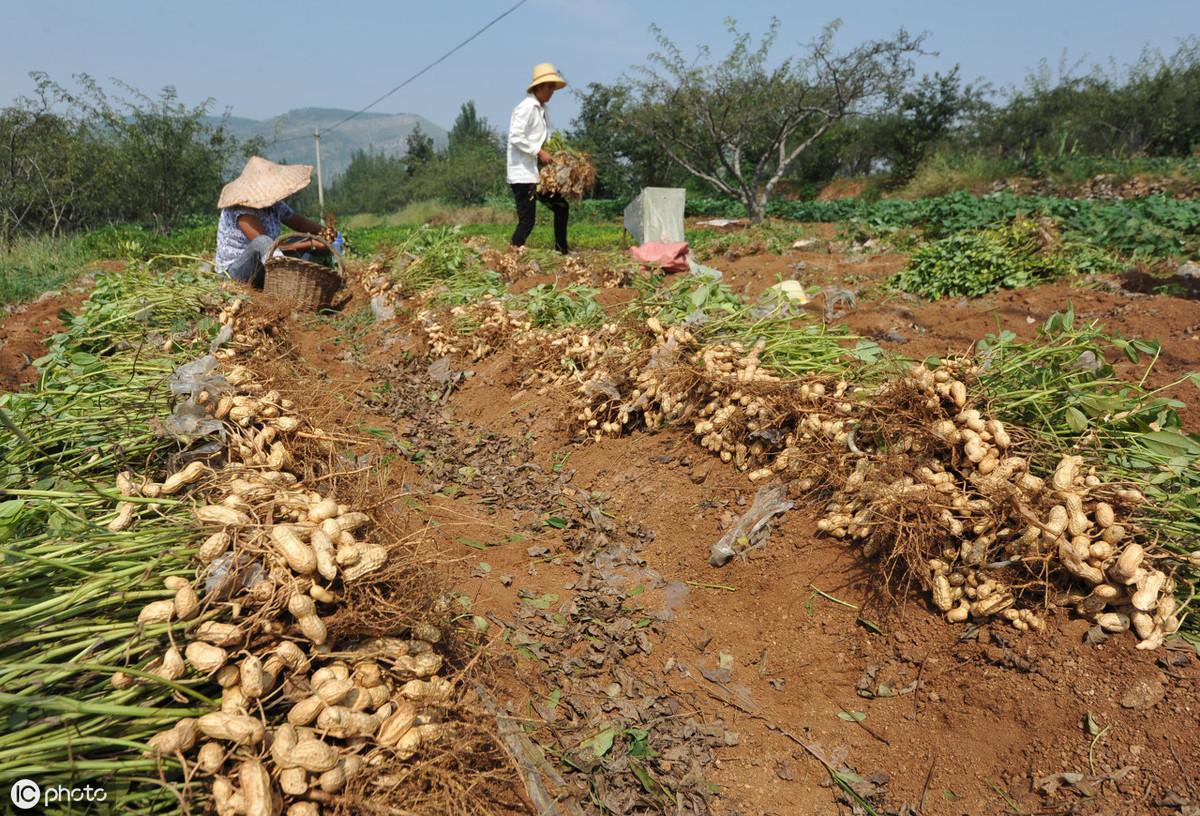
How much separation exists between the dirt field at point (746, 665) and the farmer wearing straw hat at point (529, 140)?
14.8 feet

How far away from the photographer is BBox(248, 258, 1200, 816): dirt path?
1.79 meters

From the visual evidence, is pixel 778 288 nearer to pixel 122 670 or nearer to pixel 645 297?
pixel 645 297

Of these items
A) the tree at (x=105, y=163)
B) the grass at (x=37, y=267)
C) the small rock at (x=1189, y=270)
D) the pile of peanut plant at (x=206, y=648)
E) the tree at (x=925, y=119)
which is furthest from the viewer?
the tree at (x=925, y=119)

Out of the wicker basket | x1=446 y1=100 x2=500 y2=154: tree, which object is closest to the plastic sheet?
the wicker basket

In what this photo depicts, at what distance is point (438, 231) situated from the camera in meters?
8.29

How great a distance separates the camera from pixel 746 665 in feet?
7.48

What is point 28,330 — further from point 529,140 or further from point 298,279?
point 529,140

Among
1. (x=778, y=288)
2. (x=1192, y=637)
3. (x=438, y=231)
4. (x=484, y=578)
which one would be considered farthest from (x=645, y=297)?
(x=438, y=231)

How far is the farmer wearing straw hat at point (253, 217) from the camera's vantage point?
19.4 ft

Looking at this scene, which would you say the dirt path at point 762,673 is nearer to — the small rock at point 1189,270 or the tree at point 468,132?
the small rock at point 1189,270

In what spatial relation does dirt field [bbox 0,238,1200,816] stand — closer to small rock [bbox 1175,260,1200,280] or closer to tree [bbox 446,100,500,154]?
small rock [bbox 1175,260,1200,280]

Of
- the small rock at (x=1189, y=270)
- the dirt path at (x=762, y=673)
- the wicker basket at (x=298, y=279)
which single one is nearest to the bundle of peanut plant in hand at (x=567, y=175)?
the wicker basket at (x=298, y=279)

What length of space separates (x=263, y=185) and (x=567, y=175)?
3.20 metres

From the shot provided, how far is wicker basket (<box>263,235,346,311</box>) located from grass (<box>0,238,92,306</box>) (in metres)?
3.82
